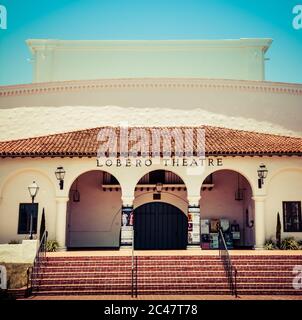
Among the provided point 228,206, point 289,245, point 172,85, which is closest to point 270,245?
point 289,245

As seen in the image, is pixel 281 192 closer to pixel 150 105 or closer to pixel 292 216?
pixel 292 216

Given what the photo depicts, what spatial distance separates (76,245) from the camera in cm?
2162

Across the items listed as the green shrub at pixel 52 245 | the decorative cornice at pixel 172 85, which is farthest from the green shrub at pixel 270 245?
the decorative cornice at pixel 172 85

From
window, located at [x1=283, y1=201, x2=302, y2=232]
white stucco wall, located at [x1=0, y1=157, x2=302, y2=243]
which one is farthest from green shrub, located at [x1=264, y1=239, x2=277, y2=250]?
window, located at [x1=283, y1=201, x2=302, y2=232]

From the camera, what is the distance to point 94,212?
21.9 m

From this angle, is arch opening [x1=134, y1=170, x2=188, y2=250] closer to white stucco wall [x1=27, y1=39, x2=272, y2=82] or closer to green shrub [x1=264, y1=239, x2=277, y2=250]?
green shrub [x1=264, y1=239, x2=277, y2=250]

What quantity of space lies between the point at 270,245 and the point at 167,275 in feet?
19.5

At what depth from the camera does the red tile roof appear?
1875 cm

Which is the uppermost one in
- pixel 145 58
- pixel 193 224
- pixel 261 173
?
pixel 145 58

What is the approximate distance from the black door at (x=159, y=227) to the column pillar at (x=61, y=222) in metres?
4.34

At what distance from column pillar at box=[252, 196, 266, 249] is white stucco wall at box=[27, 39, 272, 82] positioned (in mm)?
12367

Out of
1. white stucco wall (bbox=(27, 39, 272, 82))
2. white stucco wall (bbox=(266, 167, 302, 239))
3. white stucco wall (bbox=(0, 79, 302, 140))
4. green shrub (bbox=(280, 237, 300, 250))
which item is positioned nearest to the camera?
green shrub (bbox=(280, 237, 300, 250))

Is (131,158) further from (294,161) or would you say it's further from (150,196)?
(294,161)
